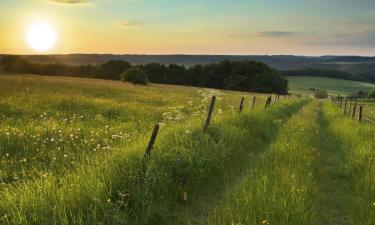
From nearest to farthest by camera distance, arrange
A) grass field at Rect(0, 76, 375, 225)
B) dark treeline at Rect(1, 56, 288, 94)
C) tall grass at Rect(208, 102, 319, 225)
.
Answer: grass field at Rect(0, 76, 375, 225) < tall grass at Rect(208, 102, 319, 225) < dark treeline at Rect(1, 56, 288, 94)

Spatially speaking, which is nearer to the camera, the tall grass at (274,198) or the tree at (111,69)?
the tall grass at (274,198)

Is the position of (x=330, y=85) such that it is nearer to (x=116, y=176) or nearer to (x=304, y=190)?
(x=304, y=190)

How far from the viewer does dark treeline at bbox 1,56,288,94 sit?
356ft

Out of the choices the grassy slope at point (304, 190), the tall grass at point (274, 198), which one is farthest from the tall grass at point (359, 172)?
the tall grass at point (274, 198)

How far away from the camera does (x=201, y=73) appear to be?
114812 mm

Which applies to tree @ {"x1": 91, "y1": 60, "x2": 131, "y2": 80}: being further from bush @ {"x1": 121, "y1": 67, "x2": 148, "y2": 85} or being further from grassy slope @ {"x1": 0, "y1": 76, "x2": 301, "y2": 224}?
grassy slope @ {"x1": 0, "y1": 76, "x2": 301, "y2": 224}

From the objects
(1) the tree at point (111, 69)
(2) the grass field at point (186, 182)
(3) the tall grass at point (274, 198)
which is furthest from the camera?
(1) the tree at point (111, 69)

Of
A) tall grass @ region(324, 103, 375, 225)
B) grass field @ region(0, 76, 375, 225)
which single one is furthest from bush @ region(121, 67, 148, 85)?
grass field @ region(0, 76, 375, 225)

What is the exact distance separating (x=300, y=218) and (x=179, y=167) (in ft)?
10.2

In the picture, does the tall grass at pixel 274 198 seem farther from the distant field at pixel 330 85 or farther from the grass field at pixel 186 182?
the distant field at pixel 330 85

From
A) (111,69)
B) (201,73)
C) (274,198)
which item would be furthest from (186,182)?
(201,73)

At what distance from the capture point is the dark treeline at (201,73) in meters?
108

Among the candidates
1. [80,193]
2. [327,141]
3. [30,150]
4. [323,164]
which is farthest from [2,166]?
[327,141]

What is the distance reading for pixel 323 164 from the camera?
12055mm
